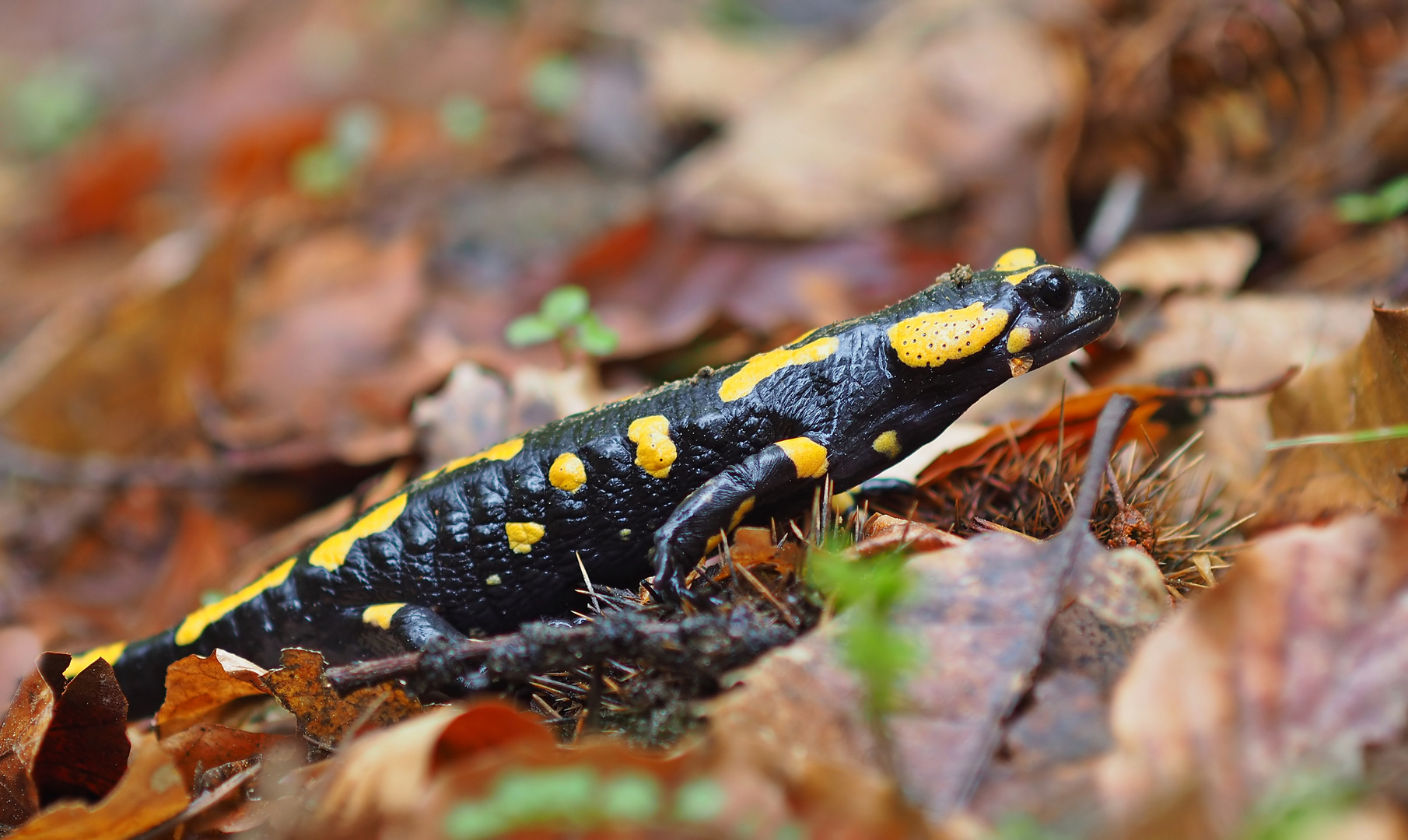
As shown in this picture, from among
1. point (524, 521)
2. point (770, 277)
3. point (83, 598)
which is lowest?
point (83, 598)

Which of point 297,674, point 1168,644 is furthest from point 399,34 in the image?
point 1168,644

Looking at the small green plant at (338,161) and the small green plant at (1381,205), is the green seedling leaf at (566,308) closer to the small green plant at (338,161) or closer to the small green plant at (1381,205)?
the small green plant at (1381,205)

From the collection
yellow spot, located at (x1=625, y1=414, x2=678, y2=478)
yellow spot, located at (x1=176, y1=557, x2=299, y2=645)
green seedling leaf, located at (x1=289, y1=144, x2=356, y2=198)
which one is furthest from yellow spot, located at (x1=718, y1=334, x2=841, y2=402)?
green seedling leaf, located at (x1=289, y1=144, x2=356, y2=198)

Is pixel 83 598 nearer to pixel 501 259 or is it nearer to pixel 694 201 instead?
pixel 501 259

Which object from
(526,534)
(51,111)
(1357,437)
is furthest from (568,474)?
(51,111)

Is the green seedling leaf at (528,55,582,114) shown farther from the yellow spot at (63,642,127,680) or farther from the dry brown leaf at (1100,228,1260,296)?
the yellow spot at (63,642,127,680)

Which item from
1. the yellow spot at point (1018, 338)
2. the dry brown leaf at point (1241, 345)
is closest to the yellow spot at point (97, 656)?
the yellow spot at point (1018, 338)

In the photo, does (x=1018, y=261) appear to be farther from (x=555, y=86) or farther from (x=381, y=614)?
(x=555, y=86)
